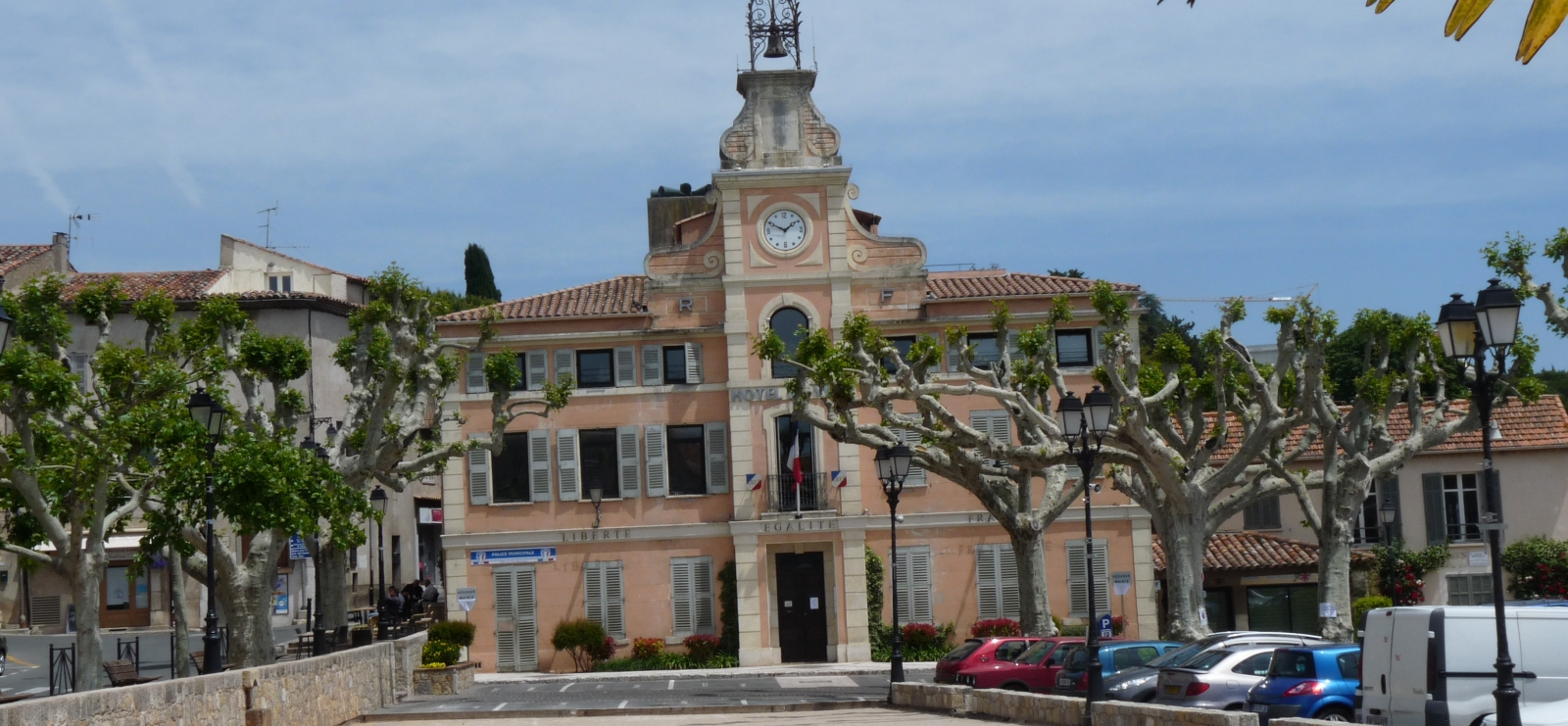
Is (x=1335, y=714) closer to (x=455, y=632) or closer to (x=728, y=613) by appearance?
(x=728, y=613)

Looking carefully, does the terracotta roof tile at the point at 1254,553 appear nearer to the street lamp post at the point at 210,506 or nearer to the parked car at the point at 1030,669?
the parked car at the point at 1030,669

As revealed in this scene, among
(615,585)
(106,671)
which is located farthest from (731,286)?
(106,671)

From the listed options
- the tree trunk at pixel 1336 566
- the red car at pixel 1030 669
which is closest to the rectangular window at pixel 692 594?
the red car at pixel 1030 669

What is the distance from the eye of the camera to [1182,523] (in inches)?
1040

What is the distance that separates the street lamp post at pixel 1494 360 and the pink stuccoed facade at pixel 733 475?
23207 millimetres

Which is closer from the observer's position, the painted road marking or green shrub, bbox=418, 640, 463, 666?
the painted road marking

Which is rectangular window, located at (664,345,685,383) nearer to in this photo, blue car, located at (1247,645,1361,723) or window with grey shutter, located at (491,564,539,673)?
window with grey shutter, located at (491,564,539,673)

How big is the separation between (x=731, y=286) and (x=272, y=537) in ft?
48.7

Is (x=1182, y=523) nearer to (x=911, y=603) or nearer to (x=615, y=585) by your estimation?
(x=911, y=603)

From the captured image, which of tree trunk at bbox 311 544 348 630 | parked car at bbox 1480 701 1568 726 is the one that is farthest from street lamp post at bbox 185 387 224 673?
parked car at bbox 1480 701 1568 726

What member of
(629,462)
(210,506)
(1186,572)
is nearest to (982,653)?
(1186,572)

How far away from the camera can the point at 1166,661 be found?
22344 millimetres

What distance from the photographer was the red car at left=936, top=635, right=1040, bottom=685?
26.9 m

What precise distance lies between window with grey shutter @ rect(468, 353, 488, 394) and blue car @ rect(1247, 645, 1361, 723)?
2396 centimetres
